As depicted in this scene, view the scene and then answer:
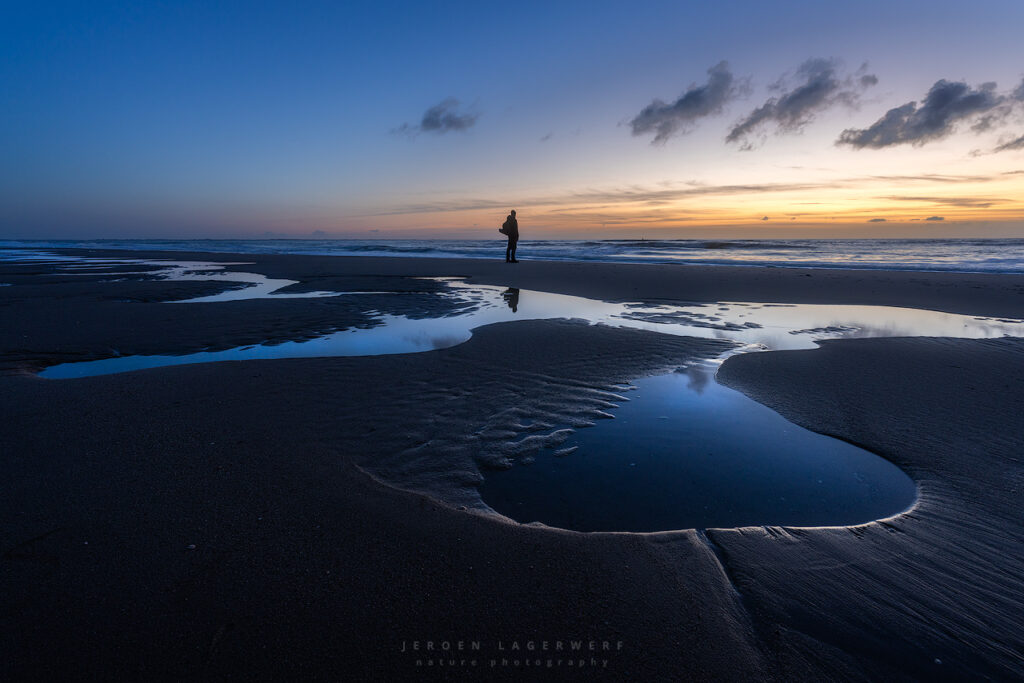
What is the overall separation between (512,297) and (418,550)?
11.9m

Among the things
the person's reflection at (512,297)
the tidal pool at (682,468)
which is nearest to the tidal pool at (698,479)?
the tidal pool at (682,468)

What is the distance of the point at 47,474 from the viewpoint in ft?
11.6

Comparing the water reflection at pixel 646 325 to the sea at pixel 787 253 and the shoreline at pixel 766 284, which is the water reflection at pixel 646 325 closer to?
the shoreline at pixel 766 284

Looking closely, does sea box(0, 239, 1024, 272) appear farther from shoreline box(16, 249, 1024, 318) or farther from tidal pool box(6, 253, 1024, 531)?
tidal pool box(6, 253, 1024, 531)

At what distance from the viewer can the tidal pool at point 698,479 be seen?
328 cm

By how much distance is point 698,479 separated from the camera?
3.76m

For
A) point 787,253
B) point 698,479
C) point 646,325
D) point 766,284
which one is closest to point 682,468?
point 698,479

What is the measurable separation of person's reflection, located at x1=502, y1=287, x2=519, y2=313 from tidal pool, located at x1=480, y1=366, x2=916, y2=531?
7.54m

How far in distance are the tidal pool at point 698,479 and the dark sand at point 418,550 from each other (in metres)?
0.17

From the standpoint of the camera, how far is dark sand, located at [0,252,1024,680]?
218cm

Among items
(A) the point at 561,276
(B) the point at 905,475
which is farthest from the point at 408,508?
(A) the point at 561,276

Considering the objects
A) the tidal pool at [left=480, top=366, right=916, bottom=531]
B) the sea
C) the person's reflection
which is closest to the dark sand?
the tidal pool at [left=480, top=366, right=916, bottom=531]

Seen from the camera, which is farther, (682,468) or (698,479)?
(682,468)

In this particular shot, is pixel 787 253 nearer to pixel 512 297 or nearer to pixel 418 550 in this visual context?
pixel 512 297
